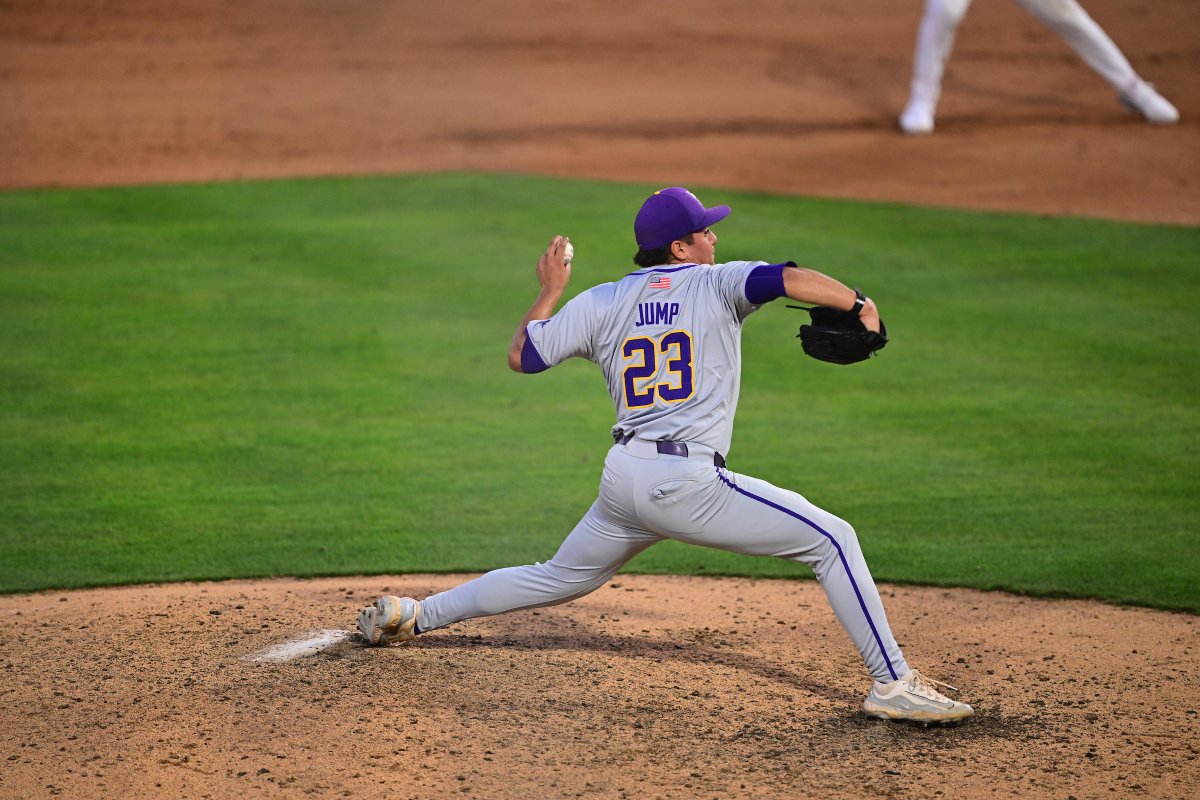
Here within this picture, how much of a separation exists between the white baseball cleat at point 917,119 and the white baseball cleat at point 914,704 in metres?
11.6

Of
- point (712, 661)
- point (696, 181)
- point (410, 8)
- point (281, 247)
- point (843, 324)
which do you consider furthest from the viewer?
point (410, 8)

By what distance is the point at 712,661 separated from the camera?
5.12 meters

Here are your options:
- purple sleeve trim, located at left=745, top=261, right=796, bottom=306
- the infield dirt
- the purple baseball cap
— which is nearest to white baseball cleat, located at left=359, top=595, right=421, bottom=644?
the infield dirt

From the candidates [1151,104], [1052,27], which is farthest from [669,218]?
[1151,104]

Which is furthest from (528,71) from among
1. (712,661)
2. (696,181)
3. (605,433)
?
(712,661)

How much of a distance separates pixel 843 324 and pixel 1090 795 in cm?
155

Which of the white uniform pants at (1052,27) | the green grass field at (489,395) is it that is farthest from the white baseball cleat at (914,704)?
the white uniform pants at (1052,27)

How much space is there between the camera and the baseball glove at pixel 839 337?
4.30 m

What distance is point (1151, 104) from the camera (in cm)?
1516

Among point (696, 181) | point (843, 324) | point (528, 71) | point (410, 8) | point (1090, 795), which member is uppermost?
point (410, 8)

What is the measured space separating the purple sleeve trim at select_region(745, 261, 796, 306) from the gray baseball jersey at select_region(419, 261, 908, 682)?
0.03 meters

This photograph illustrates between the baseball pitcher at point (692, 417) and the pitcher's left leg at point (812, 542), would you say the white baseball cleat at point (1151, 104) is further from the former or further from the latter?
the pitcher's left leg at point (812, 542)

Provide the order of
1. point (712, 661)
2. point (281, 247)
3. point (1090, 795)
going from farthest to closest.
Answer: point (281, 247), point (712, 661), point (1090, 795)

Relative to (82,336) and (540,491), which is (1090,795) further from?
(82,336)
